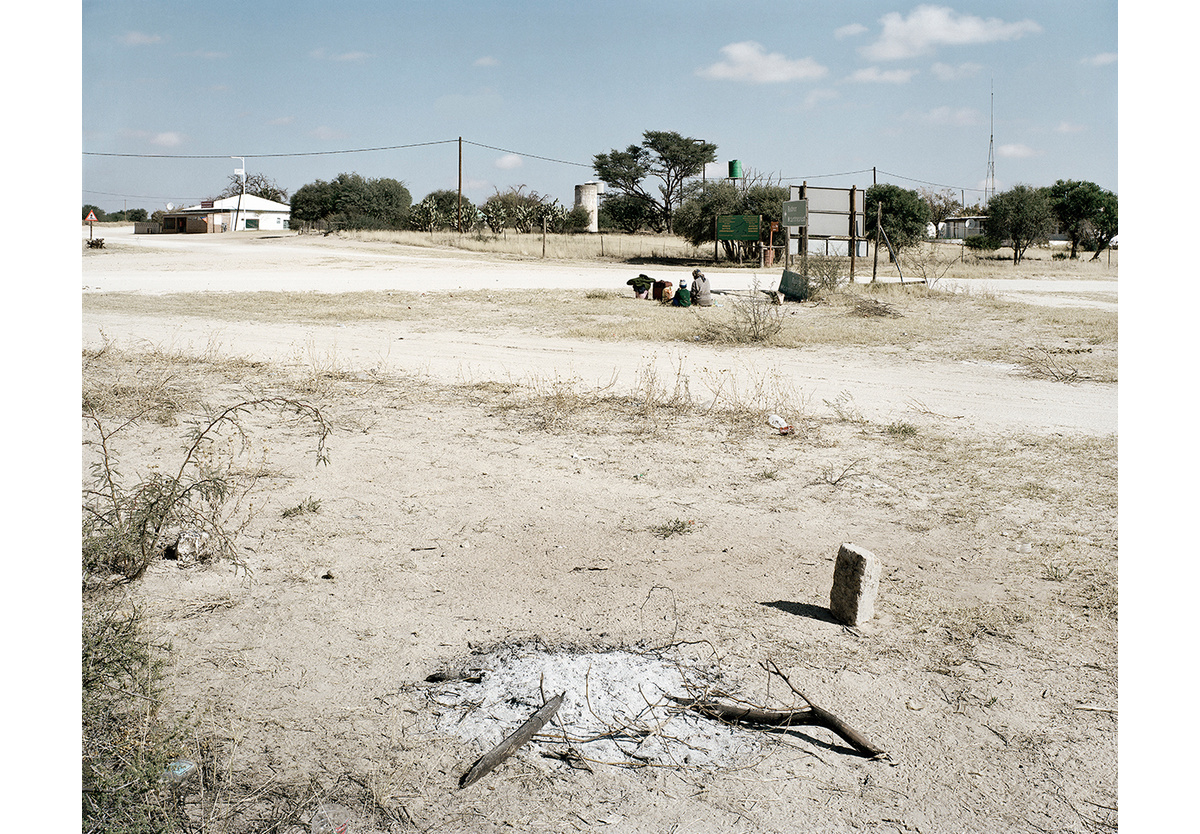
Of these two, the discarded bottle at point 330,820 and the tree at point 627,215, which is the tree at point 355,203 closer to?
the tree at point 627,215

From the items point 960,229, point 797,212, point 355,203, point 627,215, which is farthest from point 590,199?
point 797,212

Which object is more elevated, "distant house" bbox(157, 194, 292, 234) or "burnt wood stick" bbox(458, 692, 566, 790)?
"distant house" bbox(157, 194, 292, 234)

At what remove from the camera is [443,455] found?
661 centimetres

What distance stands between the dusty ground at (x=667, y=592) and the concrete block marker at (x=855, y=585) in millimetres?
71

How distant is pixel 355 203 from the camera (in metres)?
68.8

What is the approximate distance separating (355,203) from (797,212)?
52437mm

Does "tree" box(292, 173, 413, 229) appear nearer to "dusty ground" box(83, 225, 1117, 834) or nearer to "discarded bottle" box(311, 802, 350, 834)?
"dusty ground" box(83, 225, 1117, 834)

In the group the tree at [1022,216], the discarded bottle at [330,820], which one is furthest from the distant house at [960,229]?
the discarded bottle at [330,820]

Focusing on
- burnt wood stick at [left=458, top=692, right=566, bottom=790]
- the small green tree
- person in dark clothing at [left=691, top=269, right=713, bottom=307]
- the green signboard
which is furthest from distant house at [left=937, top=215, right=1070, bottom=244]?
burnt wood stick at [left=458, top=692, right=566, bottom=790]

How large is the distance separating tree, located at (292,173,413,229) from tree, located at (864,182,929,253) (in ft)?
115

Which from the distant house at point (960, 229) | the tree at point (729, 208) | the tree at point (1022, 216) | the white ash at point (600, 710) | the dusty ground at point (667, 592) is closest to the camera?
the dusty ground at point (667, 592)

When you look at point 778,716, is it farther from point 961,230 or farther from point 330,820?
point 961,230

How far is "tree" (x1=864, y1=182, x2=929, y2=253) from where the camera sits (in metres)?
48.7

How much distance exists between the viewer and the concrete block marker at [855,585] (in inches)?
152
